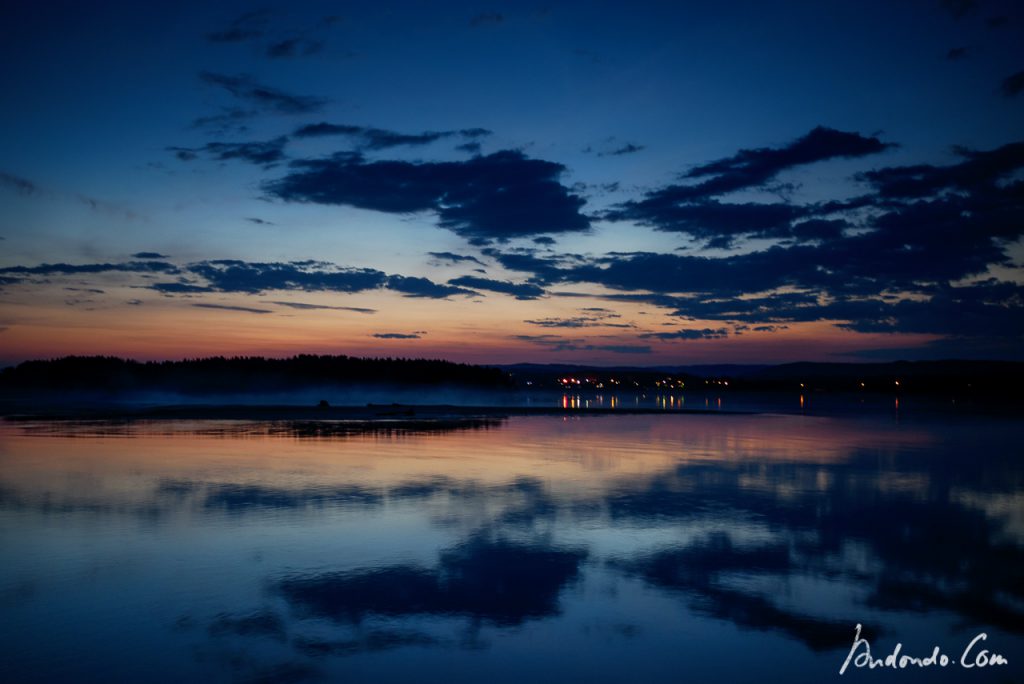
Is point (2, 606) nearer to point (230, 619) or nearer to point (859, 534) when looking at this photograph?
point (230, 619)

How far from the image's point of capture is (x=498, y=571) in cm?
1056

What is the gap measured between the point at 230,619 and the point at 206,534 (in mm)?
4716

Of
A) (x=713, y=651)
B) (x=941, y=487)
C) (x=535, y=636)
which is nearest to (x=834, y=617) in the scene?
(x=713, y=651)

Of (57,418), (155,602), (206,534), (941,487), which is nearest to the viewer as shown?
(155,602)

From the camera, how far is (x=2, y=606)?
8805mm

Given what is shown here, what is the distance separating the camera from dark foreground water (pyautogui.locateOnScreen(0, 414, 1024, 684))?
7.47 metres
